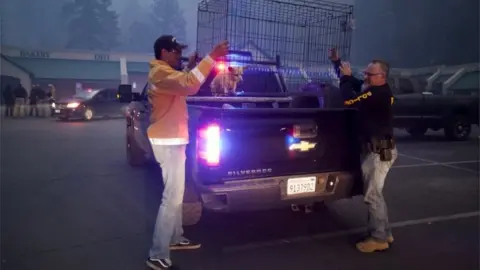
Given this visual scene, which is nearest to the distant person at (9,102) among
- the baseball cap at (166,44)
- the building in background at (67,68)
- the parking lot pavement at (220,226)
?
the building in background at (67,68)

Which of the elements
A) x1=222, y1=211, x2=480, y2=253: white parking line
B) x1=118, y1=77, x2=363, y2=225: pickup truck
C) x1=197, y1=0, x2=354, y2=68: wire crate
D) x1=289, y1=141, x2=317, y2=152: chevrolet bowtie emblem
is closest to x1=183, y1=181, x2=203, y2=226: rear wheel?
x1=118, y1=77, x2=363, y2=225: pickup truck

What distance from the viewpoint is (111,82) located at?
33.2 metres

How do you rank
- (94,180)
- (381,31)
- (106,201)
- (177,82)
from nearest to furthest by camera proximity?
1. (177,82)
2. (106,201)
3. (94,180)
4. (381,31)

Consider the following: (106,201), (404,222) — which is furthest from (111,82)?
(404,222)

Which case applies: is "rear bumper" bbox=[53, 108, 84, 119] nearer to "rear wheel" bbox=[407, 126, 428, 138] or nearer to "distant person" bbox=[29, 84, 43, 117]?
"distant person" bbox=[29, 84, 43, 117]

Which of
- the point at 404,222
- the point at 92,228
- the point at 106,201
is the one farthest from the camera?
Answer: the point at 106,201

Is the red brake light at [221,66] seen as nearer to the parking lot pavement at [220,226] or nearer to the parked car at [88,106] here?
the parking lot pavement at [220,226]

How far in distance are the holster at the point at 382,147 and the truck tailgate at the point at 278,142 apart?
0.33 m

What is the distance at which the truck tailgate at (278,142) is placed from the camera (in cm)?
352

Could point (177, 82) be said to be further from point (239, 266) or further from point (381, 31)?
point (381, 31)

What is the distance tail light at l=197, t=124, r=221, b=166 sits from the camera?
3.46 meters

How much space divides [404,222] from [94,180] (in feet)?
16.3

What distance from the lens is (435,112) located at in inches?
476

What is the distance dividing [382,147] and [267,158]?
1.14 m
